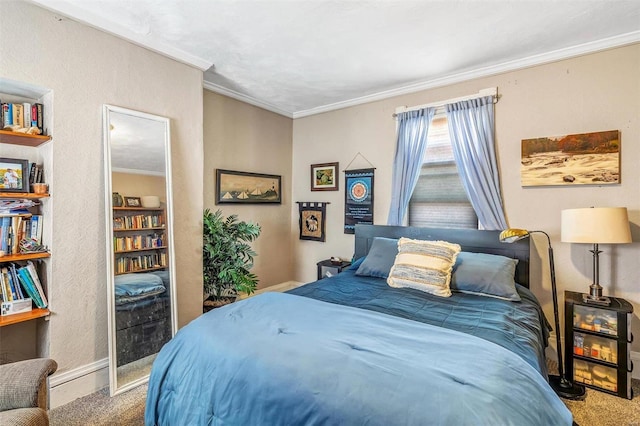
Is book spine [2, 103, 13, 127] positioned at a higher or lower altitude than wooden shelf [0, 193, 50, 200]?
higher

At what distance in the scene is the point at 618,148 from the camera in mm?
2432

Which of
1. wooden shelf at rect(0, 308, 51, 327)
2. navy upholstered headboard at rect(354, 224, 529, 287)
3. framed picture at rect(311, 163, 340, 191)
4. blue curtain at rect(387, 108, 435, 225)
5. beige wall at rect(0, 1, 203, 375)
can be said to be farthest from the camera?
framed picture at rect(311, 163, 340, 191)

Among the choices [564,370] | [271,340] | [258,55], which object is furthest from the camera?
[258,55]

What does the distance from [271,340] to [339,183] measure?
9.13ft

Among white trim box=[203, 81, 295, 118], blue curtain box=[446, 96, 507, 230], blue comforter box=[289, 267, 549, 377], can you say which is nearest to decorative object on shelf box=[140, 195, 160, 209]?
blue comforter box=[289, 267, 549, 377]

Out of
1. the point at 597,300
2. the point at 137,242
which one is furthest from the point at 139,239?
the point at 597,300

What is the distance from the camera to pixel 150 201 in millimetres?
2523

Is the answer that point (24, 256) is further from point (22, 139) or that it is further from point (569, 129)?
point (569, 129)

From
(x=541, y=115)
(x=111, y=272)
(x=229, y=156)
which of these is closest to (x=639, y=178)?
(x=541, y=115)

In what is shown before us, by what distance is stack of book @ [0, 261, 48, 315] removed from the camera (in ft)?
6.32

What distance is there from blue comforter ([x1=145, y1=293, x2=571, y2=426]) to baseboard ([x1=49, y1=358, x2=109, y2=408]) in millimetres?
939

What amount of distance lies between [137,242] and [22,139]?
3.18 ft

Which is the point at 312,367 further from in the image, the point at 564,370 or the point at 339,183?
the point at 339,183

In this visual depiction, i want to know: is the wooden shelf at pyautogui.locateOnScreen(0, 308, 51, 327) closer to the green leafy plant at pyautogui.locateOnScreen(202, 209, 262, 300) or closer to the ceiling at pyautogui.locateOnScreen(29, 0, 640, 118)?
the green leafy plant at pyautogui.locateOnScreen(202, 209, 262, 300)
